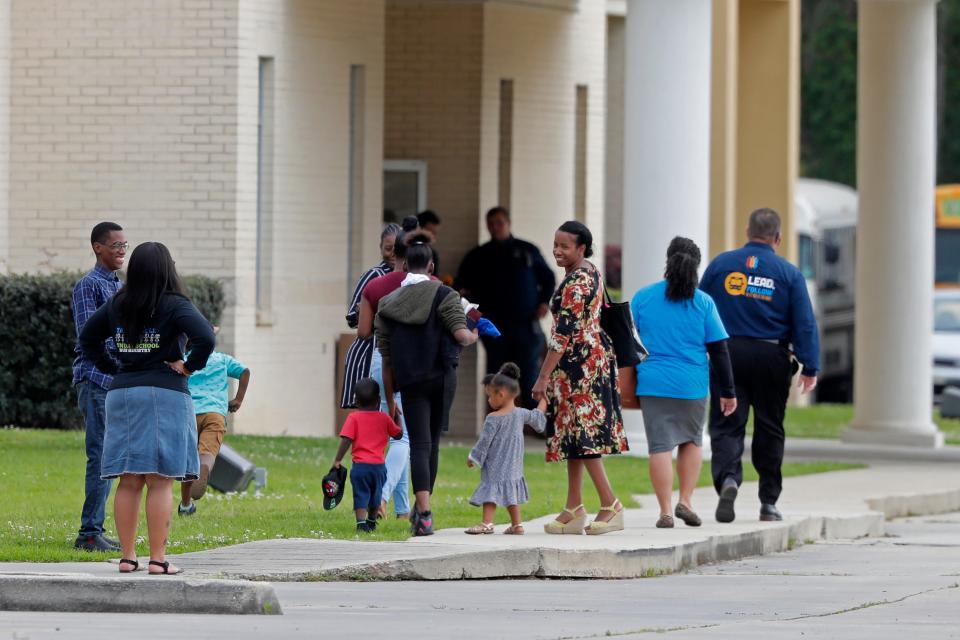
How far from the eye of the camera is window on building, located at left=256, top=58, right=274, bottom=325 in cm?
1958

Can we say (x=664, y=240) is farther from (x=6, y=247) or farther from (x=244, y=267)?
(x=6, y=247)

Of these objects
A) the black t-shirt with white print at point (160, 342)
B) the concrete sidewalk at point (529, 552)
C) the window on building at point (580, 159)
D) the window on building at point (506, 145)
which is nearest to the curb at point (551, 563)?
the concrete sidewalk at point (529, 552)

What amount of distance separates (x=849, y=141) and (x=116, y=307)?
50.1m

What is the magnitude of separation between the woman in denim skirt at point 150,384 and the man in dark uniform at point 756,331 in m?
4.32

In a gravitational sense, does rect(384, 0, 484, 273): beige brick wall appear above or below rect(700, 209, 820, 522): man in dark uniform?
above

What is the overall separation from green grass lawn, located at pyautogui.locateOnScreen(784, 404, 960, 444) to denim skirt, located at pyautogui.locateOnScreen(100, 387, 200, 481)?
14493 mm

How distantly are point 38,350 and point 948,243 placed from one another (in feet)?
76.5

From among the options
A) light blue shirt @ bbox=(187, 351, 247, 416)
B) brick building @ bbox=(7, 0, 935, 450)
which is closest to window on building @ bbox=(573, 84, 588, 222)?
brick building @ bbox=(7, 0, 935, 450)

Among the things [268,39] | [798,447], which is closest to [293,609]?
[268,39]

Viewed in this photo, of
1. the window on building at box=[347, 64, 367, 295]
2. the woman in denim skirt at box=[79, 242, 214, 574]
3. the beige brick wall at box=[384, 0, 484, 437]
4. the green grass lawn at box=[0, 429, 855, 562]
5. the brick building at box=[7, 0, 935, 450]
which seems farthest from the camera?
the beige brick wall at box=[384, 0, 484, 437]

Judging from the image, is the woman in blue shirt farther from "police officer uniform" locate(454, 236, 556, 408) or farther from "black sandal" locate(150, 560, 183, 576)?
"police officer uniform" locate(454, 236, 556, 408)

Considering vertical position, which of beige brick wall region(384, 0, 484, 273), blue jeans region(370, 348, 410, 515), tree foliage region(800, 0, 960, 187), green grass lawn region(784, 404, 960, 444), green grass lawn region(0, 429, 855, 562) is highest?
tree foliage region(800, 0, 960, 187)

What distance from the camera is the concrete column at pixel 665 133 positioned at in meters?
18.2

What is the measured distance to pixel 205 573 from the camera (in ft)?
32.5
